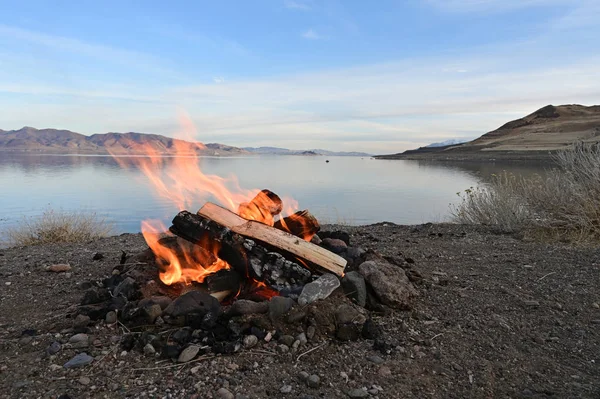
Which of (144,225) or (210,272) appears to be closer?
(210,272)

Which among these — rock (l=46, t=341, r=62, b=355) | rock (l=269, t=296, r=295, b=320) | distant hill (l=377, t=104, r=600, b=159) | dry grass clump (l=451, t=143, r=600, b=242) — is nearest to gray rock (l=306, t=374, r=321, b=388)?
rock (l=269, t=296, r=295, b=320)

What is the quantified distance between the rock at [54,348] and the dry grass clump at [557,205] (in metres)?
7.97

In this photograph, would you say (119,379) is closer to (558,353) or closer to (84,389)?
(84,389)

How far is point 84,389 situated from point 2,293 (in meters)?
2.71

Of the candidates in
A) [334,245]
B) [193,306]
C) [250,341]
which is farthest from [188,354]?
[334,245]

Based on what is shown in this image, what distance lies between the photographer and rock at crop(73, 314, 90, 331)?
349 centimetres

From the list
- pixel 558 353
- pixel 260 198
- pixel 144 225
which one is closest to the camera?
pixel 558 353

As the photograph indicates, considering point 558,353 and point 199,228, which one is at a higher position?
point 199,228

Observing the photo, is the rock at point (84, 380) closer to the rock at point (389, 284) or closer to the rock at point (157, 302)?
the rock at point (157, 302)

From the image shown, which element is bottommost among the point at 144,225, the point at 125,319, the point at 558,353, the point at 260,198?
the point at 558,353

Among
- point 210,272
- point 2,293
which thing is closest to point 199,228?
point 210,272

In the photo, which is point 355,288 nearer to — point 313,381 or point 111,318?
point 313,381

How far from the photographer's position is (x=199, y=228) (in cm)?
419

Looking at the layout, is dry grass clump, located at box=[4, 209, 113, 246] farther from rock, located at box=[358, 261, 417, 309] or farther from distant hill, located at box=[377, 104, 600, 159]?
distant hill, located at box=[377, 104, 600, 159]
